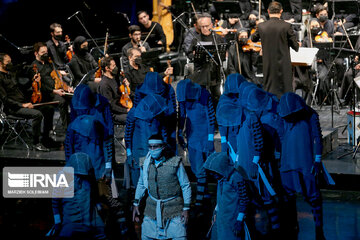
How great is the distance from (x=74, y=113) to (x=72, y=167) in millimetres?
1625

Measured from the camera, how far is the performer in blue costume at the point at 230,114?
6.71 meters

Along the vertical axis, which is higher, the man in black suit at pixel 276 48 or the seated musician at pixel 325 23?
the seated musician at pixel 325 23

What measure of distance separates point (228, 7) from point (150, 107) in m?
6.88

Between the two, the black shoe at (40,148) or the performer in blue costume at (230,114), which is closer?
the performer in blue costume at (230,114)

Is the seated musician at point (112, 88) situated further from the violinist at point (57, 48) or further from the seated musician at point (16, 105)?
the violinist at point (57, 48)

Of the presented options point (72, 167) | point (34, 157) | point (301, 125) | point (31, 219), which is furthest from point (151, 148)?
point (34, 157)

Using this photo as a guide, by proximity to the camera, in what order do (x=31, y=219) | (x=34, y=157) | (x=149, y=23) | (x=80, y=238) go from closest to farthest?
1. (x=80, y=238)
2. (x=31, y=219)
3. (x=34, y=157)
4. (x=149, y=23)

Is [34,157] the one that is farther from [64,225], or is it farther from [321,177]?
[321,177]

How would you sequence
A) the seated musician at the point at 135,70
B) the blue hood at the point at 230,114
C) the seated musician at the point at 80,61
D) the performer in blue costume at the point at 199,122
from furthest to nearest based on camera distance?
1. the seated musician at the point at 80,61
2. the seated musician at the point at 135,70
3. the performer in blue costume at the point at 199,122
4. the blue hood at the point at 230,114

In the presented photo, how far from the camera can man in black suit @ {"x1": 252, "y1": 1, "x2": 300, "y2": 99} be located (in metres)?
8.92

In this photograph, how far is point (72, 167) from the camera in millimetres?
5793

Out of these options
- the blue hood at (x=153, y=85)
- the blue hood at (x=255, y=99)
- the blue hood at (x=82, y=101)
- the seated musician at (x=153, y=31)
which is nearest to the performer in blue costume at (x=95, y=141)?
the blue hood at (x=82, y=101)

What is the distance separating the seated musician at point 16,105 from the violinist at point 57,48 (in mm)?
1841

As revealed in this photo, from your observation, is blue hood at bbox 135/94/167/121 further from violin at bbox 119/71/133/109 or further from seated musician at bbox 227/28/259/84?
seated musician at bbox 227/28/259/84
